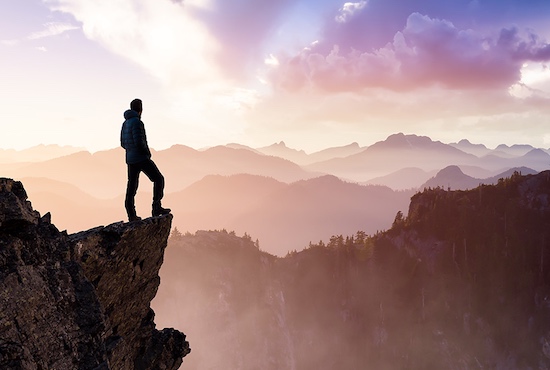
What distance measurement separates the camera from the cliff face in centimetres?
648

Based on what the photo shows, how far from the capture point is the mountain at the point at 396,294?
93.8m

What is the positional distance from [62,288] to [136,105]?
276 inches

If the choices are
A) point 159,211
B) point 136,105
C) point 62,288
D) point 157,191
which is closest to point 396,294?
point 159,211

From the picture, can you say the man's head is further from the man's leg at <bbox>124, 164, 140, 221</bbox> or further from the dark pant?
the man's leg at <bbox>124, 164, 140, 221</bbox>

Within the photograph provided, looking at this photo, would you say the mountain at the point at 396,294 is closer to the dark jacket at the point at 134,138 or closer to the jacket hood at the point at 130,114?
the dark jacket at the point at 134,138

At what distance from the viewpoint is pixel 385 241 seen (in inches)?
4611

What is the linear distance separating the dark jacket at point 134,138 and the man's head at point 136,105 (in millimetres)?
179

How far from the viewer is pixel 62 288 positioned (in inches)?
302

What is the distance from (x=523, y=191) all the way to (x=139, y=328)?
124 meters

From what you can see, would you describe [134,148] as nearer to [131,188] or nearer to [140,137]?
[140,137]

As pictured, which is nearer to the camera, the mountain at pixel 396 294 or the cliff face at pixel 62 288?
the cliff face at pixel 62 288

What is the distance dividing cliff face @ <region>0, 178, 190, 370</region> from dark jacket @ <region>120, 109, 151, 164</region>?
8.10 feet

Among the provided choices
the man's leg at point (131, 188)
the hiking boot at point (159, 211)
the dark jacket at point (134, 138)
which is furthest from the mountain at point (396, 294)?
the dark jacket at point (134, 138)

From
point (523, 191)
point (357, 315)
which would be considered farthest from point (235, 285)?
point (523, 191)
